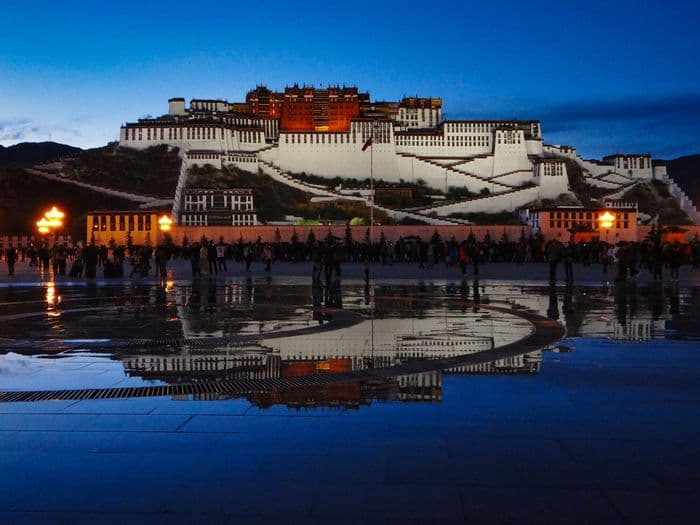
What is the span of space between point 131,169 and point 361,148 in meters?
28.8

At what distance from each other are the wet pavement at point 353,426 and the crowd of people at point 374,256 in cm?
863

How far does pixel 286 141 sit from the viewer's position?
10256cm

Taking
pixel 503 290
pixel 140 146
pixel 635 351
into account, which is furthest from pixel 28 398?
pixel 140 146

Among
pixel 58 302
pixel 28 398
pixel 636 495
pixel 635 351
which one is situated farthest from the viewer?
pixel 58 302

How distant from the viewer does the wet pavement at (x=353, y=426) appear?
390 centimetres

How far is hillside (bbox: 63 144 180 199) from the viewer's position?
88.6m

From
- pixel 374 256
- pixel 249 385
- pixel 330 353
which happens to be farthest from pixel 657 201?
pixel 249 385

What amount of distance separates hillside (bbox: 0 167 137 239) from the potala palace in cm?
1129

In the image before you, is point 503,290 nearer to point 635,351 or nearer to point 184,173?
point 635,351

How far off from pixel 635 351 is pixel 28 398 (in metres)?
6.24

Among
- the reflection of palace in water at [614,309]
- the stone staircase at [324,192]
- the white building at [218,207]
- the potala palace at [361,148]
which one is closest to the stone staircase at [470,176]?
the potala palace at [361,148]

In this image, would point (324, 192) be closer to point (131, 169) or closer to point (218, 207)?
point (218, 207)

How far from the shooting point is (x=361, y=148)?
104 m

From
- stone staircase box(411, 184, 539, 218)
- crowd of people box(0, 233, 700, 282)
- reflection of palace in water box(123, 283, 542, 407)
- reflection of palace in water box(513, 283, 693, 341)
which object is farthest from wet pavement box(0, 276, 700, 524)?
stone staircase box(411, 184, 539, 218)
